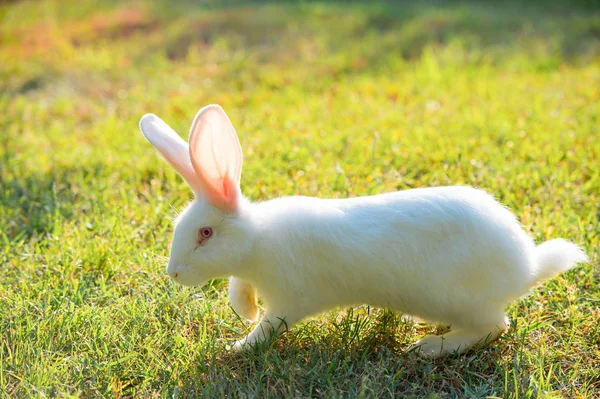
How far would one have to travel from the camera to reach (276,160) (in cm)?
445

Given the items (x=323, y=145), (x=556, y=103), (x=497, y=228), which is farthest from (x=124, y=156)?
(x=556, y=103)

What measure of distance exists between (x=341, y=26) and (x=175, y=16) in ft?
6.62

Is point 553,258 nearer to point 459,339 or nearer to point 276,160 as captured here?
point 459,339

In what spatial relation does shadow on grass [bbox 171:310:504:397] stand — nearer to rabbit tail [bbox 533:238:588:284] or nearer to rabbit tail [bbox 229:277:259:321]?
rabbit tail [bbox 229:277:259:321]

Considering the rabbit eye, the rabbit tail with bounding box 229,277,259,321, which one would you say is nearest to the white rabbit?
the rabbit eye

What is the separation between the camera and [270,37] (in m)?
7.77

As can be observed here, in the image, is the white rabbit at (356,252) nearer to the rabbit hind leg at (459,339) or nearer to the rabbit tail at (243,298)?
the rabbit hind leg at (459,339)

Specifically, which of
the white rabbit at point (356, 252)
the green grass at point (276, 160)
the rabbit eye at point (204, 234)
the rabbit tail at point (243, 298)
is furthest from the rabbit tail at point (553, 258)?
the rabbit eye at point (204, 234)

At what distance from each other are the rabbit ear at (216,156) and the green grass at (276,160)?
1.91 ft

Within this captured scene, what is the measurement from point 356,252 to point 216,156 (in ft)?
1.96

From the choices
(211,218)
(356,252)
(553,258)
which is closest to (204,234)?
(211,218)

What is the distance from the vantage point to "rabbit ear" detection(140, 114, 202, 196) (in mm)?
2605

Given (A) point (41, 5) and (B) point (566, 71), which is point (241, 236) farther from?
(A) point (41, 5)

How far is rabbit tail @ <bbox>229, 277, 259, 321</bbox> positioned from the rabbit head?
18 centimetres
